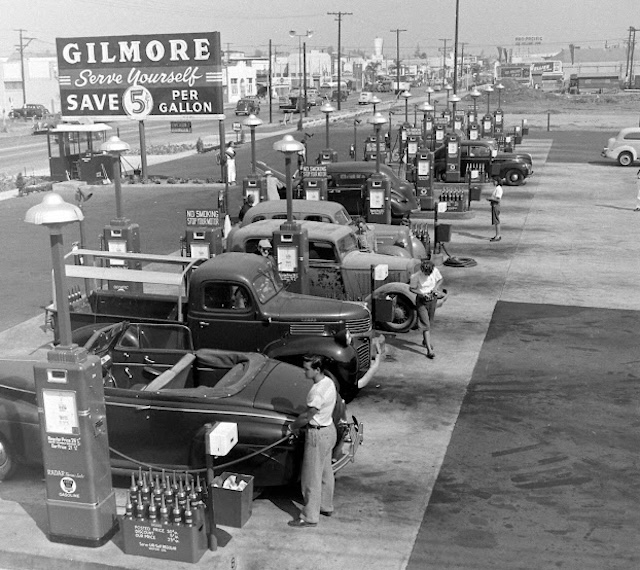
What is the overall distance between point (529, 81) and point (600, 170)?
94656 millimetres

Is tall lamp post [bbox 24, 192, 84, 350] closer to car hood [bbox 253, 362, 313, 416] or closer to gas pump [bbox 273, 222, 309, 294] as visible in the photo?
car hood [bbox 253, 362, 313, 416]

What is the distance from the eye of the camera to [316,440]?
26.2ft

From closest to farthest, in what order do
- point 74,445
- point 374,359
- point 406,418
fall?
point 74,445
point 406,418
point 374,359

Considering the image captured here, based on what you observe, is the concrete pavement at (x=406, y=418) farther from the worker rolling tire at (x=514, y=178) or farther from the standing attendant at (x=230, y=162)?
the standing attendant at (x=230, y=162)

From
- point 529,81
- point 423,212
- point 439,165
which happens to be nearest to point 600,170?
point 439,165

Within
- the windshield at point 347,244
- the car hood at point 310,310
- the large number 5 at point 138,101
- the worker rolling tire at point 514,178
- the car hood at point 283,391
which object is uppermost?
the large number 5 at point 138,101

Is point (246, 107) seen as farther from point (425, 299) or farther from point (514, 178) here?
point (425, 299)

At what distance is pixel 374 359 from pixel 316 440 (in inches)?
158

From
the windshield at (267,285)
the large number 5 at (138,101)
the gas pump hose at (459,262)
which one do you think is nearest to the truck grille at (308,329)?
the windshield at (267,285)

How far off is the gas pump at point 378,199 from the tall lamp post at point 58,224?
45.0 ft

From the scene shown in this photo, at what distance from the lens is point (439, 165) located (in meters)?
32.3

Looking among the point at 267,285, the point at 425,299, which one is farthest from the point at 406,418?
the point at 425,299

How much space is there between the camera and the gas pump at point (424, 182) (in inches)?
1034

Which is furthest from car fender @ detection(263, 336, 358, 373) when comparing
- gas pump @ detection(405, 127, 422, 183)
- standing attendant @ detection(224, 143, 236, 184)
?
gas pump @ detection(405, 127, 422, 183)
